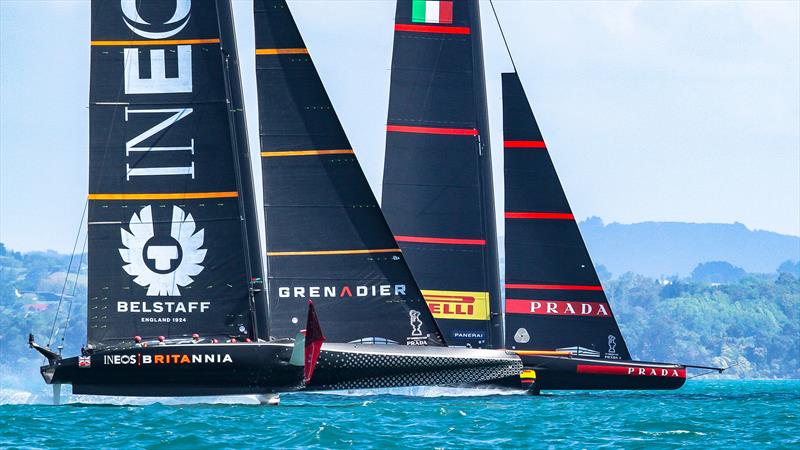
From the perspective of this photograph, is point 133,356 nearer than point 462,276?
Yes

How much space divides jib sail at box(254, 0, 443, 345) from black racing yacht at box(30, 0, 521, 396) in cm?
3

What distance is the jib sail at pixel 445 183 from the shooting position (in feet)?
142

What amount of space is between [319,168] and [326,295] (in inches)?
115

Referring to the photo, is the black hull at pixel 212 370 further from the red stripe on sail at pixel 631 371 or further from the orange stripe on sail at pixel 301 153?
the red stripe on sail at pixel 631 371

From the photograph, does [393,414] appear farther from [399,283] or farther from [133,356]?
[133,356]

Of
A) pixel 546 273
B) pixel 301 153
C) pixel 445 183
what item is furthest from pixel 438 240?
pixel 301 153

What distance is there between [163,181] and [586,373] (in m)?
14.4

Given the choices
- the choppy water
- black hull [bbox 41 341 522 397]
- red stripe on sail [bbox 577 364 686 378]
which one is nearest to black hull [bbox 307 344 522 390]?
black hull [bbox 41 341 522 397]

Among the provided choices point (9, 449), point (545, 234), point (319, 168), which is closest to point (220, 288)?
point (319, 168)

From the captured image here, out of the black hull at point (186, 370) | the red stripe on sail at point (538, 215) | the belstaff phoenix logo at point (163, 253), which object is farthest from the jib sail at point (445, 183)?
the black hull at point (186, 370)

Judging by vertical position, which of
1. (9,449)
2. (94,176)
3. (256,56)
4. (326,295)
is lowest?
(9,449)

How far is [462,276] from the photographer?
4328 centimetres

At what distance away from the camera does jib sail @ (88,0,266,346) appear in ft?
116

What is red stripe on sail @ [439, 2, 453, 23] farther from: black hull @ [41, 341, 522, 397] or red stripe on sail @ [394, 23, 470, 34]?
black hull @ [41, 341, 522, 397]
